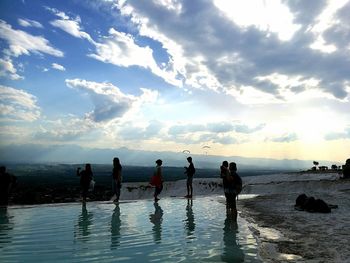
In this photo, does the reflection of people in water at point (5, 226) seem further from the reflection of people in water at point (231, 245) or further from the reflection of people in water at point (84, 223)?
the reflection of people in water at point (231, 245)

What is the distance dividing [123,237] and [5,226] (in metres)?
4.76

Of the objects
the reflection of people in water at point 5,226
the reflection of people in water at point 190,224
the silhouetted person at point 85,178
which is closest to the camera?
the reflection of people in water at point 5,226

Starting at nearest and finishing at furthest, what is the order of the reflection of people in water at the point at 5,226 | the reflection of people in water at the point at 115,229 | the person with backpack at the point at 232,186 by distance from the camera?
the reflection of people in water at the point at 115,229 → the reflection of people in water at the point at 5,226 → the person with backpack at the point at 232,186

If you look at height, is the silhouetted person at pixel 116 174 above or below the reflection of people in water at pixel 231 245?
above

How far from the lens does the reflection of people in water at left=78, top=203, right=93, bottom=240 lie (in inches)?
463

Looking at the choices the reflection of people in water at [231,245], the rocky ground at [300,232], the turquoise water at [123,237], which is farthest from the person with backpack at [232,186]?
the reflection of people in water at [231,245]

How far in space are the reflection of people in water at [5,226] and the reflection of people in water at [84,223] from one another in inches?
79.9

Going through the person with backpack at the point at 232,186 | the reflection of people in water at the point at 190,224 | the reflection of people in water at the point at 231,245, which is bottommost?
the reflection of people in water at the point at 231,245

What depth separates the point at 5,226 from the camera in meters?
Result: 13.4

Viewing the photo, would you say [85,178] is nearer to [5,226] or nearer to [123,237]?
[5,226]

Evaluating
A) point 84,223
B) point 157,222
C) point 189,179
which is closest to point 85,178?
point 189,179

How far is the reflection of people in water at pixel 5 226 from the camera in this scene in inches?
432

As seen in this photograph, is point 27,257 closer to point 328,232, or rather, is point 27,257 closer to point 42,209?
point 328,232

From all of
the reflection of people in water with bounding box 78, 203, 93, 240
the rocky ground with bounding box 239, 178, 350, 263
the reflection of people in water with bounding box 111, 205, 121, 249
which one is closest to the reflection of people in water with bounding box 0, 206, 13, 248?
the reflection of people in water with bounding box 78, 203, 93, 240
